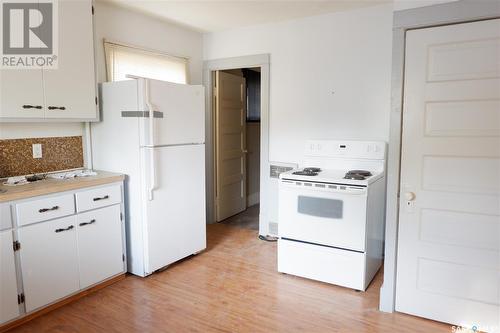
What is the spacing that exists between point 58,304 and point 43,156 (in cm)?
119

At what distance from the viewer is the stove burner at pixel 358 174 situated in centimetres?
292

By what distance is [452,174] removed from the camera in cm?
227

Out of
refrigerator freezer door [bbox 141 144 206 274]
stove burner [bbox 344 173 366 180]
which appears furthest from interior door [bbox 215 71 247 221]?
stove burner [bbox 344 173 366 180]

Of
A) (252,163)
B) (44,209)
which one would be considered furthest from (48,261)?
(252,163)

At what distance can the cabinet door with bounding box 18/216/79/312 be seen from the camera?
2.38 meters

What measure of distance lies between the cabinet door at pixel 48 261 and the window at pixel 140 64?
1529 mm

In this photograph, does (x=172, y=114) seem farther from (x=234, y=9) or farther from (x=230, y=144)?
(x=230, y=144)

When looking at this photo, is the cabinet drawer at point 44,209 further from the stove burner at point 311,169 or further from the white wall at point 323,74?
the white wall at point 323,74

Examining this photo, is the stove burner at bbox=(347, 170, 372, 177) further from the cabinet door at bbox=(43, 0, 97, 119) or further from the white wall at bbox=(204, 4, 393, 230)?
the cabinet door at bbox=(43, 0, 97, 119)

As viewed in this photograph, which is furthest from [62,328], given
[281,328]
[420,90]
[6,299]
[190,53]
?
[190,53]

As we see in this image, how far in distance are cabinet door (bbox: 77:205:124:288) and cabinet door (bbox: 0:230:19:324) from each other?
466 mm

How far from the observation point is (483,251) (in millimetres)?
2223

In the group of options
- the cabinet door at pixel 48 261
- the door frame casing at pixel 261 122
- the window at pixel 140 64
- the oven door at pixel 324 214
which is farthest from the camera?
the door frame casing at pixel 261 122

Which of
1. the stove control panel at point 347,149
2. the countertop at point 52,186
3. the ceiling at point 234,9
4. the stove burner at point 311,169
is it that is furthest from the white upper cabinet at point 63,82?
the stove control panel at point 347,149
